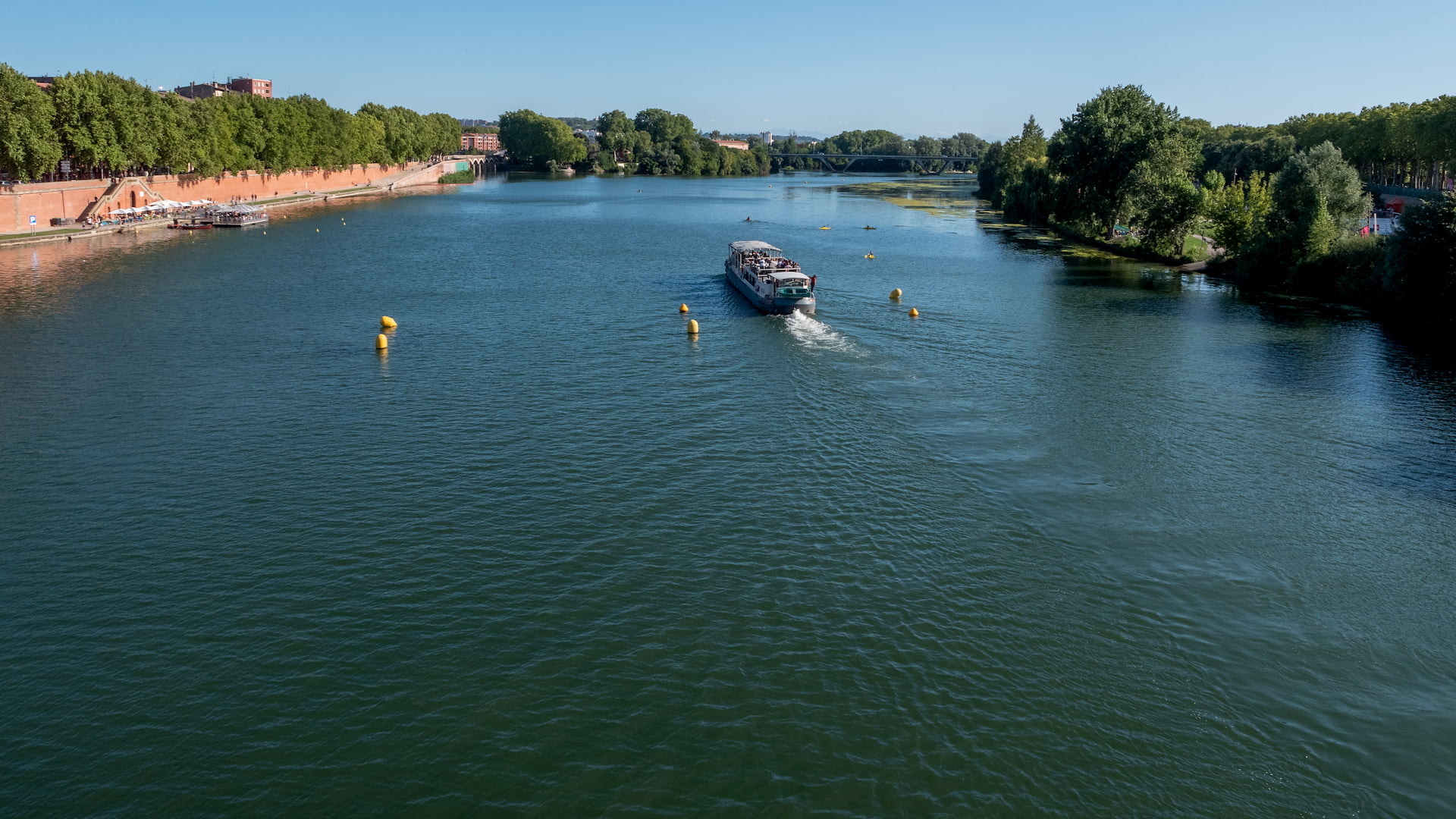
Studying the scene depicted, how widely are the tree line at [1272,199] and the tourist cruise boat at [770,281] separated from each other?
129ft

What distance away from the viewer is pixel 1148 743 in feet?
70.9

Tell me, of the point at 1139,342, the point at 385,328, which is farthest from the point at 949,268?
the point at 385,328

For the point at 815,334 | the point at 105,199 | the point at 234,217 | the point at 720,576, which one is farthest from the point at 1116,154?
the point at 105,199

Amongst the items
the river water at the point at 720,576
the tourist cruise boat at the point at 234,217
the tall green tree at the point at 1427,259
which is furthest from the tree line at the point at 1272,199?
the tourist cruise boat at the point at 234,217

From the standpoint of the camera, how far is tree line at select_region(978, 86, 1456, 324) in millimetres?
64250

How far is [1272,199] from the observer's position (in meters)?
81.7

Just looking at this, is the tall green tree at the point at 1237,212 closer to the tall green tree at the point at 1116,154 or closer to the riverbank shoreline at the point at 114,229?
the tall green tree at the point at 1116,154

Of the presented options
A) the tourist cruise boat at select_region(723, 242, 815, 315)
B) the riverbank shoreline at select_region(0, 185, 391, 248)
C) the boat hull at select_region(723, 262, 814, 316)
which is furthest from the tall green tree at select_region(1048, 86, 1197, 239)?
the riverbank shoreline at select_region(0, 185, 391, 248)

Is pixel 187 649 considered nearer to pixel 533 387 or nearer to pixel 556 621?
pixel 556 621

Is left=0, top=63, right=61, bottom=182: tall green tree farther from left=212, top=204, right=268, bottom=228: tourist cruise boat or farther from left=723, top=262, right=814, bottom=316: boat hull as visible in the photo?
left=723, top=262, right=814, bottom=316: boat hull

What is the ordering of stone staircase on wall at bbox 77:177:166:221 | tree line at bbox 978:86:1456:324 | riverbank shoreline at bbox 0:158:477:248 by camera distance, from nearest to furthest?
tree line at bbox 978:86:1456:324 < riverbank shoreline at bbox 0:158:477:248 < stone staircase on wall at bbox 77:177:166:221

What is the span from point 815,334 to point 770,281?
8.57 metres

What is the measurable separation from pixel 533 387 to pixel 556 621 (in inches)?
915

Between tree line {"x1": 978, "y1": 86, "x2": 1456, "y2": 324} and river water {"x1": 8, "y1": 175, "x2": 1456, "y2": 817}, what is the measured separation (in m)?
12.4
